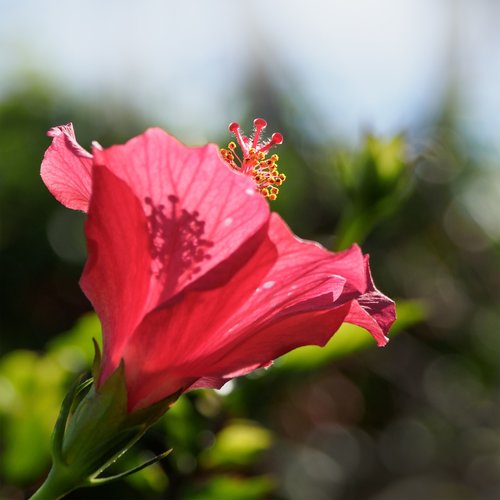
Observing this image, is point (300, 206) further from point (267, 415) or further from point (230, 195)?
point (230, 195)

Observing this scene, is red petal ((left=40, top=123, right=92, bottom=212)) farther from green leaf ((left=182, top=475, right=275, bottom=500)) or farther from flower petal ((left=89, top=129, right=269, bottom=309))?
green leaf ((left=182, top=475, right=275, bottom=500))

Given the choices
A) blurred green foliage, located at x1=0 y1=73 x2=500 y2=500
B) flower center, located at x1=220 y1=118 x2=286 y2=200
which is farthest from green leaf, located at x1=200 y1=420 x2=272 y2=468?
blurred green foliage, located at x1=0 y1=73 x2=500 y2=500

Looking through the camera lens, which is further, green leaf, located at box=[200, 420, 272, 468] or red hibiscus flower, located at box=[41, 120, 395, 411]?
green leaf, located at box=[200, 420, 272, 468]

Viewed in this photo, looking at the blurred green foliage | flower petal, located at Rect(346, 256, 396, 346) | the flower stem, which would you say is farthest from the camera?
the blurred green foliage

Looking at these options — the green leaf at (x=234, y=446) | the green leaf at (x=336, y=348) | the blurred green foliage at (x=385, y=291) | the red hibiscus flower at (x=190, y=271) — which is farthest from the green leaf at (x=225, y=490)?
the blurred green foliage at (x=385, y=291)

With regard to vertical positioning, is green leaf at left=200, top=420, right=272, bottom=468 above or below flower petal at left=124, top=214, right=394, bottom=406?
below

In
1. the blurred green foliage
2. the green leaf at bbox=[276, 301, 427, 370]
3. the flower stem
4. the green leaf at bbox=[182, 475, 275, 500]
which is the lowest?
the blurred green foliage

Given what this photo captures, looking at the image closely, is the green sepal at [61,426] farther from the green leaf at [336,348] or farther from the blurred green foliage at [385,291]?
the blurred green foliage at [385,291]

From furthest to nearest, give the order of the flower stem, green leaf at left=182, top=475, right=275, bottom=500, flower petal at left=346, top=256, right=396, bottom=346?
1. green leaf at left=182, top=475, right=275, bottom=500
2. flower petal at left=346, top=256, right=396, bottom=346
3. the flower stem
